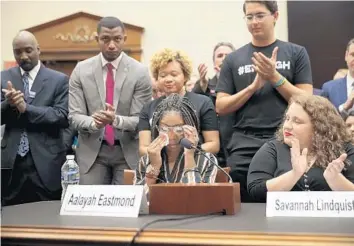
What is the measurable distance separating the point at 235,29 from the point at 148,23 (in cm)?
109

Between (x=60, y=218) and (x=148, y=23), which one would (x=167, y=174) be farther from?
(x=148, y=23)

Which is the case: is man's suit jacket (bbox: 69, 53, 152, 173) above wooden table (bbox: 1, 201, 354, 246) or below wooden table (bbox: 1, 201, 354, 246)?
above

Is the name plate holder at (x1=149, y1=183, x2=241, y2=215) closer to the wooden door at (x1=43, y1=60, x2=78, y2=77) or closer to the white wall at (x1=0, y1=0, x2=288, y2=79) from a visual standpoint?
the white wall at (x1=0, y1=0, x2=288, y2=79)

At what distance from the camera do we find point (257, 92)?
2.86 metres

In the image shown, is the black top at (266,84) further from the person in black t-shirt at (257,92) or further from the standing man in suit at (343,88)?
the standing man in suit at (343,88)

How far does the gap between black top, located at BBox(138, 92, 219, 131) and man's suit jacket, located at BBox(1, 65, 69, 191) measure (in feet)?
1.77

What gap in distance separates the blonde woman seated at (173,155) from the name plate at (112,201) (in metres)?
0.49

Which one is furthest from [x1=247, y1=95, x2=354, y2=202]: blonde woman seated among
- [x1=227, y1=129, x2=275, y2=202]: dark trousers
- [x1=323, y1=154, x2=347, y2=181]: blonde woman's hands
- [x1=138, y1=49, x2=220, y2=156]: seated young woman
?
[x1=138, y1=49, x2=220, y2=156]: seated young woman

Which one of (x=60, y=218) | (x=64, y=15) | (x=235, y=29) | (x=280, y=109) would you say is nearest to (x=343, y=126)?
(x=280, y=109)

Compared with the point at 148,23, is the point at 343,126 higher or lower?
lower

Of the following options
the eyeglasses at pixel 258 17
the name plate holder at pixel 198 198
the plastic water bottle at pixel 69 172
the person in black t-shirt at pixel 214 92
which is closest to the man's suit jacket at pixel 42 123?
the plastic water bottle at pixel 69 172

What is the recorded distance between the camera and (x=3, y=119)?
125 inches

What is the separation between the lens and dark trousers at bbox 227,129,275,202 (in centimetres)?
281

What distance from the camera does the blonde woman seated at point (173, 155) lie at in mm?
2367
